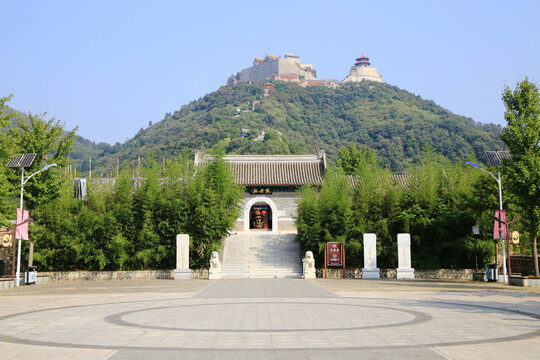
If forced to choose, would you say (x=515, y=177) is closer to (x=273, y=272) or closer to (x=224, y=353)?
(x=273, y=272)

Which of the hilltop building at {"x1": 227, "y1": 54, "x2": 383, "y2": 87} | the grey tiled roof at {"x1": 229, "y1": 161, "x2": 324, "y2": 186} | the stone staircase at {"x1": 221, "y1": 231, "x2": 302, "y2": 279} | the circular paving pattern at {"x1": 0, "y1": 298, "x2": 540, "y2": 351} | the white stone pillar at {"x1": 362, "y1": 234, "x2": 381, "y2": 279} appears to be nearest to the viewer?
the circular paving pattern at {"x1": 0, "y1": 298, "x2": 540, "y2": 351}

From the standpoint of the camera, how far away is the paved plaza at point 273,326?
6.32m

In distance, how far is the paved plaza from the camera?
20.7ft

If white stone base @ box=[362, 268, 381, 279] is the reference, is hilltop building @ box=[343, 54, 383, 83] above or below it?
above

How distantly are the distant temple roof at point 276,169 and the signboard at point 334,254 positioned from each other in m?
8.96

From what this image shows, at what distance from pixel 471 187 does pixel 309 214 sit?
23.4ft

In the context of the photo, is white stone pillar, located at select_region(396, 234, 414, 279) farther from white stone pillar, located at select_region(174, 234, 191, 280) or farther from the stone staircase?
white stone pillar, located at select_region(174, 234, 191, 280)

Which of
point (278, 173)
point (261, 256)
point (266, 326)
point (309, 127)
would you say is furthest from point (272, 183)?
point (309, 127)

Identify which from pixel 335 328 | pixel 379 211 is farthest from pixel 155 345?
pixel 379 211

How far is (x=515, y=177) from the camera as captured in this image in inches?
656

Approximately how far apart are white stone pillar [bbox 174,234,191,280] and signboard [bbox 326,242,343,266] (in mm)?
5898

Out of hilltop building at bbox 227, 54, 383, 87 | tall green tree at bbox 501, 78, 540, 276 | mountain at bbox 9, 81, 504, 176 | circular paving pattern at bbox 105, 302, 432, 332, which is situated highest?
hilltop building at bbox 227, 54, 383, 87

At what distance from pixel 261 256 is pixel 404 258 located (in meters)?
6.73

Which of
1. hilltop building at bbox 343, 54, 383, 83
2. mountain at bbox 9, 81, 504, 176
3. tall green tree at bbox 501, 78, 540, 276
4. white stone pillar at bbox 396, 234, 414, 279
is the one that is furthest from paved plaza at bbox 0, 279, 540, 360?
hilltop building at bbox 343, 54, 383, 83
